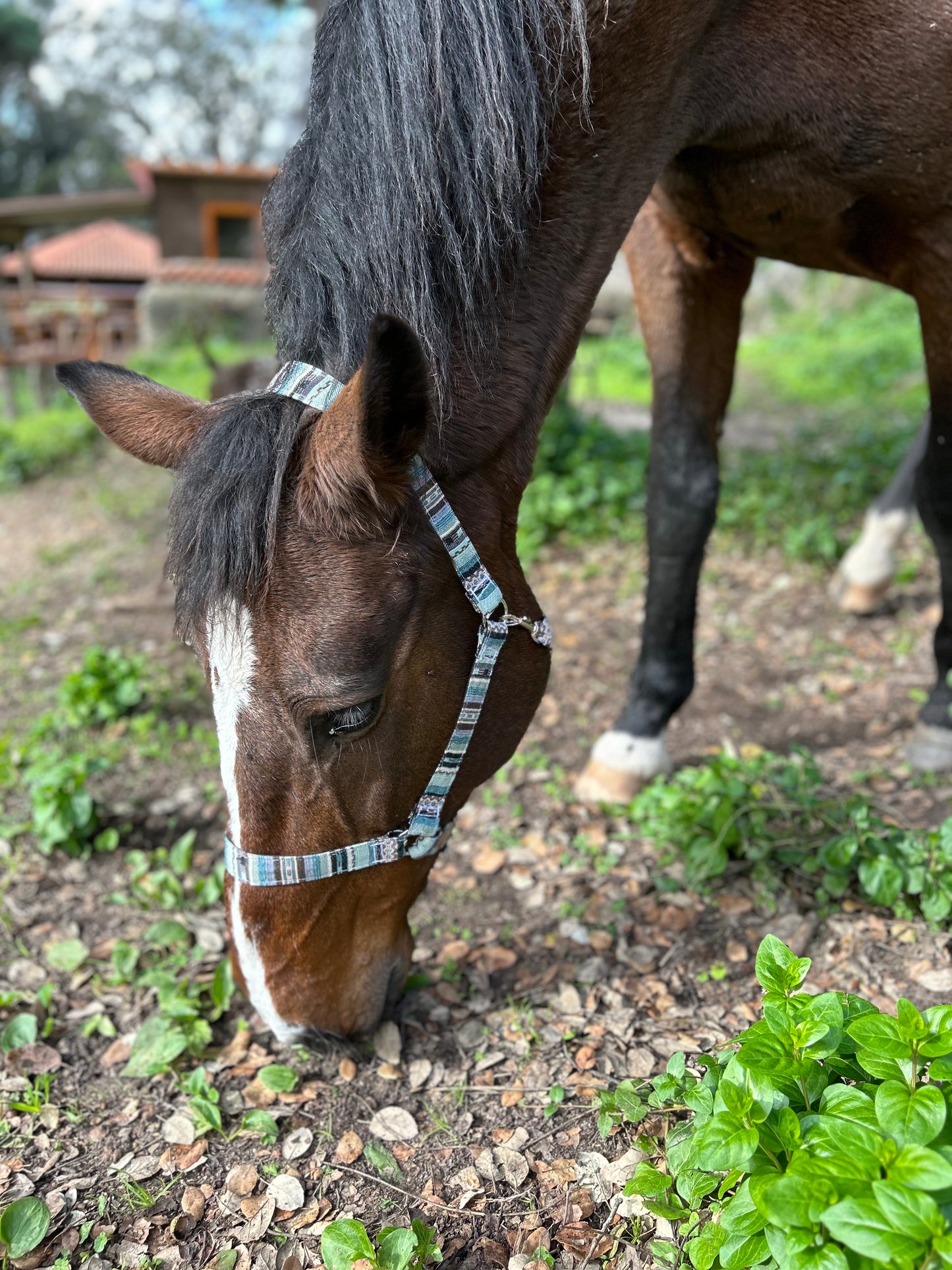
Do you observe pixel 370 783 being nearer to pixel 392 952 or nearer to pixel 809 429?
pixel 392 952

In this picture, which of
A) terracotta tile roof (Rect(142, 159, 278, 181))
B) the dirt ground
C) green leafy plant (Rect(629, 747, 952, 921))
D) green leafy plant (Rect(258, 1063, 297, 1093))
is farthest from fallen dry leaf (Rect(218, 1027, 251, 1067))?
terracotta tile roof (Rect(142, 159, 278, 181))

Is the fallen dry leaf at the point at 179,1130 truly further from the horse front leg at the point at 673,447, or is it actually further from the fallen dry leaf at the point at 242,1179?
the horse front leg at the point at 673,447

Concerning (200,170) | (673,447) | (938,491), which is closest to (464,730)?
(673,447)

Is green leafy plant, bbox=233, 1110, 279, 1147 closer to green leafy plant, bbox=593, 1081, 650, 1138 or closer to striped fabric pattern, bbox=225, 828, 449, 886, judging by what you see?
striped fabric pattern, bbox=225, 828, 449, 886

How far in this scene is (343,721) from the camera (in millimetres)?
1646

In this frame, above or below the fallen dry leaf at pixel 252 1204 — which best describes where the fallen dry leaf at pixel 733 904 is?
above

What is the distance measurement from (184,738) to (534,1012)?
1.94m

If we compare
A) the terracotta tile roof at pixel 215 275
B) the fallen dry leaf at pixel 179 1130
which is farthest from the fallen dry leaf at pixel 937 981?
the terracotta tile roof at pixel 215 275

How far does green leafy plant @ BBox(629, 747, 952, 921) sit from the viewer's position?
2256 mm

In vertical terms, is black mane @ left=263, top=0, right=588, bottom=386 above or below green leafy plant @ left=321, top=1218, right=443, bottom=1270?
above

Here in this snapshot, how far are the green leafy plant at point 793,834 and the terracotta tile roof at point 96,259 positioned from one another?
88.2 ft

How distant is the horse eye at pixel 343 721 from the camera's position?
163cm

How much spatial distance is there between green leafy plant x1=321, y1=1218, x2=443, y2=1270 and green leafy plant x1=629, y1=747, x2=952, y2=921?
1249mm

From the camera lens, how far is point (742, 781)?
2.65m
